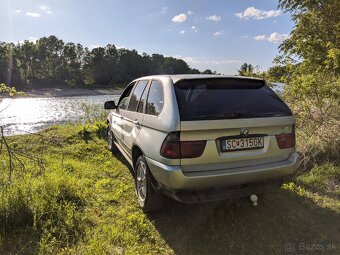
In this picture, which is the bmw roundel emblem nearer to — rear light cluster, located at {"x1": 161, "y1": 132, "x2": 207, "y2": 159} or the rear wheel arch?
rear light cluster, located at {"x1": 161, "y1": 132, "x2": 207, "y2": 159}

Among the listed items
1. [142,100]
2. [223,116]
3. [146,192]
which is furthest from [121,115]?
[223,116]

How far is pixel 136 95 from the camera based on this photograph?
4414 millimetres

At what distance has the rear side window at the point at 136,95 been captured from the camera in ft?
13.8

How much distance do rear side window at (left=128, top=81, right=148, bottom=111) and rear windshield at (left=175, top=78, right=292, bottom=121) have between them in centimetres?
118

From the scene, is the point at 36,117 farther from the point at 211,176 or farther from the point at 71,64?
the point at 71,64

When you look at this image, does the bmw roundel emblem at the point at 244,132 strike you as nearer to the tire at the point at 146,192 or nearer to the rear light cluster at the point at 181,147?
the rear light cluster at the point at 181,147

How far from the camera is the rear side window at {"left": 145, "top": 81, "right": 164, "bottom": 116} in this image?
3.25 m

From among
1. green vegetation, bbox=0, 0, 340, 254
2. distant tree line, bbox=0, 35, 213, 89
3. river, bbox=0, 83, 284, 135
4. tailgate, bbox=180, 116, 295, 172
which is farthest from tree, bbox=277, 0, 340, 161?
distant tree line, bbox=0, 35, 213, 89

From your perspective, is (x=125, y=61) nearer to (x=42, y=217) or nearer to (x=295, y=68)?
(x=295, y=68)

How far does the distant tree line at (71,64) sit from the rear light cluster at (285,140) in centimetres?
6573

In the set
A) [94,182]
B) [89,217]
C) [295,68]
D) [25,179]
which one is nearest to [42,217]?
[89,217]

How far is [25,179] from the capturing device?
12.1 feet

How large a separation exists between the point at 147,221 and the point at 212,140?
136 centimetres

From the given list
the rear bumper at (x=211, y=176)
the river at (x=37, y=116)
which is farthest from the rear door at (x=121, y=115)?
the rear bumper at (x=211, y=176)
